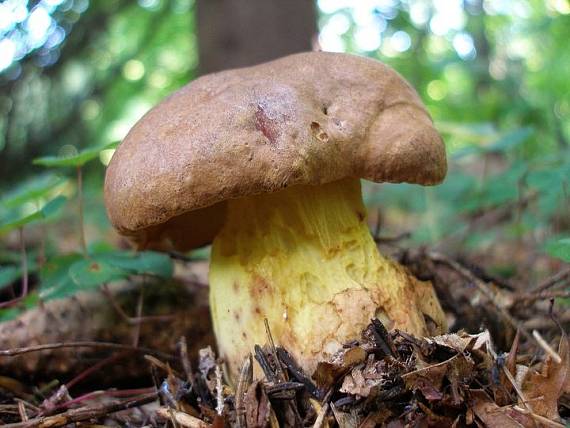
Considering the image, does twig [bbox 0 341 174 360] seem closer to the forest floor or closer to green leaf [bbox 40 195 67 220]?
the forest floor

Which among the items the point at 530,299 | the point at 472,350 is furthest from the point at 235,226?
the point at 530,299

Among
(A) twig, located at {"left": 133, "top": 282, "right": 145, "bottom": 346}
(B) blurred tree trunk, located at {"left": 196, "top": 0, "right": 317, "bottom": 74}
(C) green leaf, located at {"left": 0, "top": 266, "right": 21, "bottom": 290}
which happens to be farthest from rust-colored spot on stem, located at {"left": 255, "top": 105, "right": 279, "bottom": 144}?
(B) blurred tree trunk, located at {"left": 196, "top": 0, "right": 317, "bottom": 74}

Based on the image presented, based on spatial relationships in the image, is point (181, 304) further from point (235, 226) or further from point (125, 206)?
point (125, 206)

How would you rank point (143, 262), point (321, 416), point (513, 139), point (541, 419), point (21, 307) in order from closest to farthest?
point (541, 419) → point (321, 416) → point (143, 262) → point (21, 307) → point (513, 139)

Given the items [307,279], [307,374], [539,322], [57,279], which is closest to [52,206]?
[57,279]

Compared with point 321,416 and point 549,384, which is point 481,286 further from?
point 321,416

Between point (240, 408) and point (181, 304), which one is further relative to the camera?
point (181, 304)

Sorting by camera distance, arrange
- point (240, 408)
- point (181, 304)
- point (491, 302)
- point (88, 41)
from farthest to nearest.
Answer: point (88, 41)
point (181, 304)
point (491, 302)
point (240, 408)

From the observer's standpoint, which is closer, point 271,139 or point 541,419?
point 541,419
